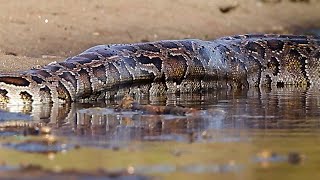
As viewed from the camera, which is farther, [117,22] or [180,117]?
[117,22]

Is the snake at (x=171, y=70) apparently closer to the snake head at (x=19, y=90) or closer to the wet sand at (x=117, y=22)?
the snake head at (x=19, y=90)

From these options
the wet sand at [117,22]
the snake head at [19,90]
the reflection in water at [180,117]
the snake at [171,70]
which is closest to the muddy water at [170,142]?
the reflection in water at [180,117]

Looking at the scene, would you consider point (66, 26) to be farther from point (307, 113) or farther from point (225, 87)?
point (307, 113)

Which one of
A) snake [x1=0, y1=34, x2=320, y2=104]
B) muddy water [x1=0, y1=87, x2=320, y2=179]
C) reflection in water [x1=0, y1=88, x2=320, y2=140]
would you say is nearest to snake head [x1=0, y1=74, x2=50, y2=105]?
snake [x1=0, y1=34, x2=320, y2=104]

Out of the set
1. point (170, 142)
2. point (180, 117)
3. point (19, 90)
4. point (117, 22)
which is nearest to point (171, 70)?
point (19, 90)

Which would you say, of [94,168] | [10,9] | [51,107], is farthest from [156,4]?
[94,168]

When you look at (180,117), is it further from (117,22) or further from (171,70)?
(117,22)

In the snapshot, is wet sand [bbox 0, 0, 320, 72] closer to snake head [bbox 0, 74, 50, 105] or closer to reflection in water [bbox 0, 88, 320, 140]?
snake head [bbox 0, 74, 50, 105]
